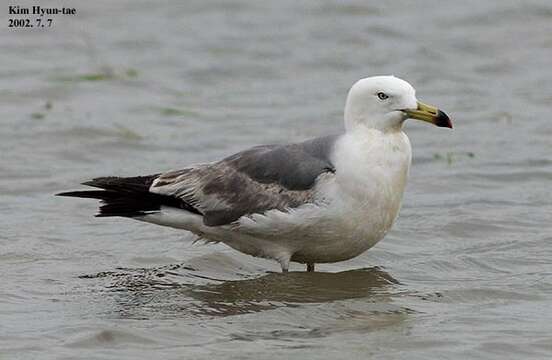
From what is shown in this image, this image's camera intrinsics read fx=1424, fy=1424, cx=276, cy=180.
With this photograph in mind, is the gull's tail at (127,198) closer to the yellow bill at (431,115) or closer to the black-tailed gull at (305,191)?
the black-tailed gull at (305,191)

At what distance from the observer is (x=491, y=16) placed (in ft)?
64.4

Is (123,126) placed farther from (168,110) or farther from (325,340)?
(325,340)

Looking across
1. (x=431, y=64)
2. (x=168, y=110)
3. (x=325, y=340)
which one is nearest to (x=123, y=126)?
(x=168, y=110)

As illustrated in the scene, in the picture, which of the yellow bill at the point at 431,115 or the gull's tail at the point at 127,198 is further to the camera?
the gull's tail at the point at 127,198

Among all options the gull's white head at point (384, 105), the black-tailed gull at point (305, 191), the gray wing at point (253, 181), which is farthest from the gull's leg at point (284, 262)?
the gull's white head at point (384, 105)

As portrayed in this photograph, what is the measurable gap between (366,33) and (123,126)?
18.4 ft

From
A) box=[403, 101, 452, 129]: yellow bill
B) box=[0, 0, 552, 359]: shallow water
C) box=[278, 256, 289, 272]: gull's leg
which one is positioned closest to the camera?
box=[0, 0, 552, 359]: shallow water

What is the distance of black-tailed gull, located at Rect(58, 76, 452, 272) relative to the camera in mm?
8977

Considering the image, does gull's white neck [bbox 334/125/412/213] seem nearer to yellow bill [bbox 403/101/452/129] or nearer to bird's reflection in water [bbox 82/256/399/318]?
yellow bill [bbox 403/101/452/129]

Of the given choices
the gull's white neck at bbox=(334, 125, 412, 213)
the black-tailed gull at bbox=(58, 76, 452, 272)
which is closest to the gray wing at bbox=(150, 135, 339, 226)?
the black-tailed gull at bbox=(58, 76, 452, 272)

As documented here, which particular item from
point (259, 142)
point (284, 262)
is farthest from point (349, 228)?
point (259, 142)

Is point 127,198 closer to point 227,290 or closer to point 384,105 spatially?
point 227,290

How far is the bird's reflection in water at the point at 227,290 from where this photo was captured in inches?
344

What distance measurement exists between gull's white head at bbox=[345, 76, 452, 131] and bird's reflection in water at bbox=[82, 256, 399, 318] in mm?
1065
